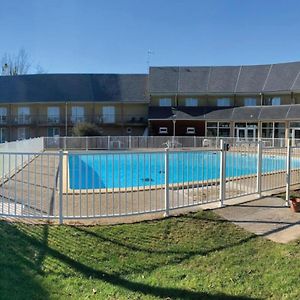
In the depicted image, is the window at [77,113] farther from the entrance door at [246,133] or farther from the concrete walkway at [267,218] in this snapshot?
the concrete walkway at [267,218]

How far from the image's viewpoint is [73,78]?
4822 centimetres

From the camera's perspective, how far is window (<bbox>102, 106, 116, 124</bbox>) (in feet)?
150

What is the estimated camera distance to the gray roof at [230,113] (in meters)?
38.7

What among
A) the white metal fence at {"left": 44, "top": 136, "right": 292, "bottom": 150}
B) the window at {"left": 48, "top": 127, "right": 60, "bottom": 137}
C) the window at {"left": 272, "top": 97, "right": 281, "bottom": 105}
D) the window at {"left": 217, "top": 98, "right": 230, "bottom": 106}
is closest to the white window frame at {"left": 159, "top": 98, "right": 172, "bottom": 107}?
the window at {"left": 217, "top": 98, "right": 230, "bottom": 106}

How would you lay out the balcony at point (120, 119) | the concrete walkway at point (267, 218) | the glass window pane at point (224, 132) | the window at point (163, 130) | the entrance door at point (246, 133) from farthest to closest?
the balcony at point (120, 119) → the window at point (163, 130) → the glass window pane at point (224, 132) → the entrance door at point (246, 133) → the concrete walkway at point (267, 218)

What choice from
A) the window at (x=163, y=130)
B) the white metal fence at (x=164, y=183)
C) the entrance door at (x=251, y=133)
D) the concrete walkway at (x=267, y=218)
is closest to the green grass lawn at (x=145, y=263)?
the concrete walkway at (x=267, y=218)

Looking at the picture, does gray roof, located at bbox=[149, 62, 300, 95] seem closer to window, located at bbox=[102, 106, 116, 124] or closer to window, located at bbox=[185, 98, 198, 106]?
window, located at bbox=[185, 98, 198, 106]

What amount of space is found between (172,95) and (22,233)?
39762mm

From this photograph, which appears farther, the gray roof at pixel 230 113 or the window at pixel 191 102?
the window at pixel 191 102

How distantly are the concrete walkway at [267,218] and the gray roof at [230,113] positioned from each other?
3199 cm

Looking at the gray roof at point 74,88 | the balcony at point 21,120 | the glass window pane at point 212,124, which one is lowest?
the glass window pane at point 212,124

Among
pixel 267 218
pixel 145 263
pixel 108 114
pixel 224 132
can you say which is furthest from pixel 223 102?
pixel 145 263

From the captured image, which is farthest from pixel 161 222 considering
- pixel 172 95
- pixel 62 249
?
pixel 172 95

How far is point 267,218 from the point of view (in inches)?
278
